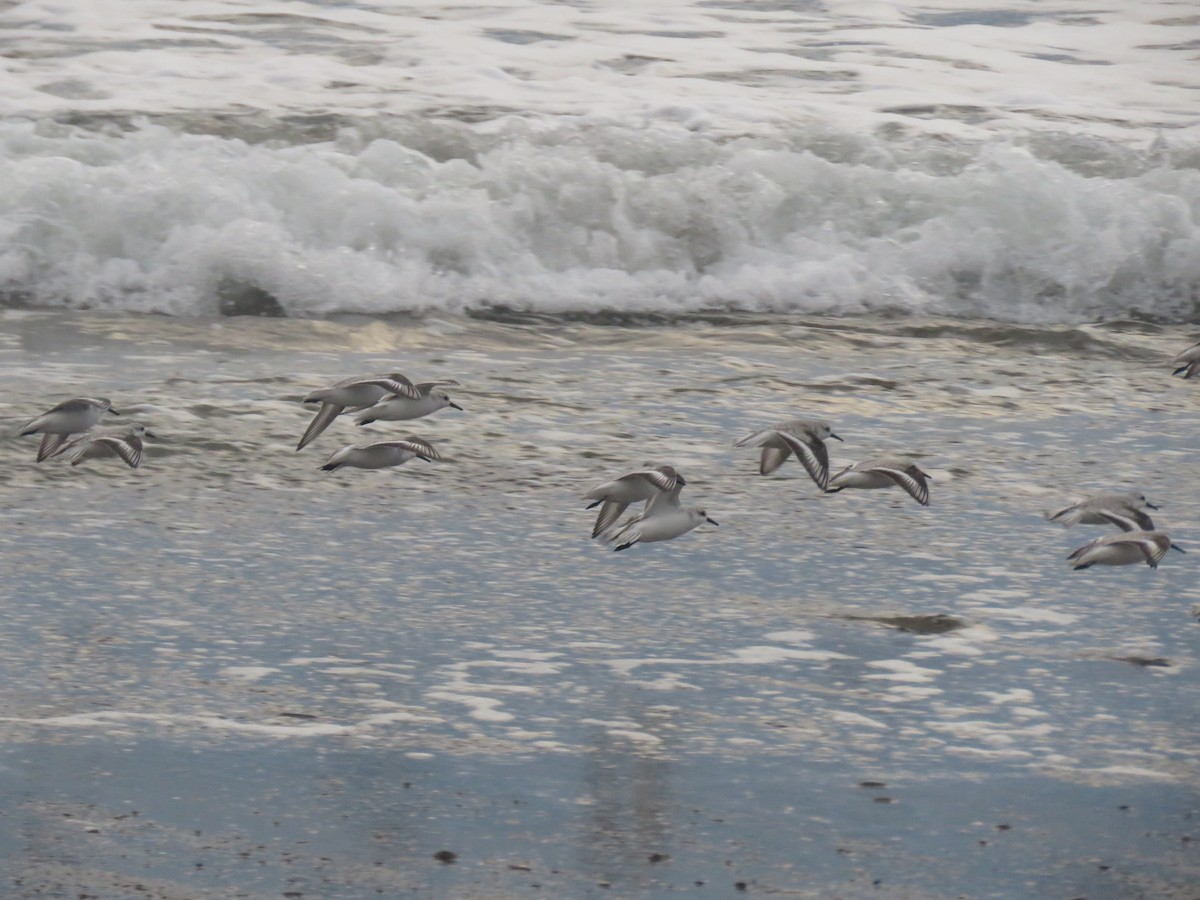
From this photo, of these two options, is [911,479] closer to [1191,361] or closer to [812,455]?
[812,455]

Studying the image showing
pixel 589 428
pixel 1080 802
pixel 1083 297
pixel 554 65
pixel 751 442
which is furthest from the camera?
pixel 554 65

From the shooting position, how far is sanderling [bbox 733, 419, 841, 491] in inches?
169


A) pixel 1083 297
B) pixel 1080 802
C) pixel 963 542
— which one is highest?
pixel 1080 802

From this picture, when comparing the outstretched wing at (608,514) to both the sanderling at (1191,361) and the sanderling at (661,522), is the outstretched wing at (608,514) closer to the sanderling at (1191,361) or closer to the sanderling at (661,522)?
the sanderling at (661,522)

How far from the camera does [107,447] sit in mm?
4371

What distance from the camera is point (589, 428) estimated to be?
4988mm

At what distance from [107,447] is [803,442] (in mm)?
1520

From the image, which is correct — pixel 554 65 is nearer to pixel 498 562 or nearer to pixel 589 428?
pixel 589 428

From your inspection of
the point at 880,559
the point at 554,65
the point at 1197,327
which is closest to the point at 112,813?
the point at 880,559

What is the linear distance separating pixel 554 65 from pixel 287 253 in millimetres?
4130

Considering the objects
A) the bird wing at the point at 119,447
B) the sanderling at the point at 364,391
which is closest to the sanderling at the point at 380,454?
the sanderling at the point at 364,391

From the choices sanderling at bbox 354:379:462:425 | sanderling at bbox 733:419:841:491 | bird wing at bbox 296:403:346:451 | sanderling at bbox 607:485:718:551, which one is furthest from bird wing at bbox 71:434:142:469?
sanderling at bbox 733:419:841:491

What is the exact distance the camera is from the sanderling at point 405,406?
4.50 metres

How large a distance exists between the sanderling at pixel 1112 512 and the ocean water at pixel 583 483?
0.08 meters
